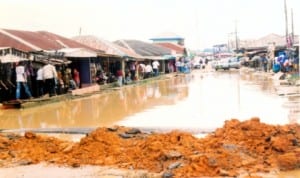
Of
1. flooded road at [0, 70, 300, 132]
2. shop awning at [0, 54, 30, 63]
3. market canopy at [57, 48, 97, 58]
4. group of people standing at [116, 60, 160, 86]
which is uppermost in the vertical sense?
market canopy at [57, 48, 97, 58]

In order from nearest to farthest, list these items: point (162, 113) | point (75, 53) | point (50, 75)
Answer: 1. point (162, 113)
2. point (50, 75)
3. point (75, 53)

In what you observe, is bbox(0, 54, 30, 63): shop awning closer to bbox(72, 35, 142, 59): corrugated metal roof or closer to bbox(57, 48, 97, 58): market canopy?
bbox(57, 48, 97, 58): market canopy

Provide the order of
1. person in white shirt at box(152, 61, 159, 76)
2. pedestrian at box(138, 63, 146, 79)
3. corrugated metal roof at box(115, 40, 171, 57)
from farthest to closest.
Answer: corrugated metal roof at box(115, 40, 171, 57), person in white shirt at box(152, 61, 159, 76), pedestrian at box(138, 63, 146, 79)

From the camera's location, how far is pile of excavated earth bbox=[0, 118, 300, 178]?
7871mm

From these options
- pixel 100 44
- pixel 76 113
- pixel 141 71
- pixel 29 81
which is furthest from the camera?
pixel 141 71

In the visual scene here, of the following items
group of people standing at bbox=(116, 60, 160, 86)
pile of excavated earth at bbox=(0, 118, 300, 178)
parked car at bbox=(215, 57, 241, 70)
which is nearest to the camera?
pile of excavated earth at bbox=(0, 118, 300, 178)

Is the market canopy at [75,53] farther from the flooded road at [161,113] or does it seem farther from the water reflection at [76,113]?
the flooded road at [161,113]

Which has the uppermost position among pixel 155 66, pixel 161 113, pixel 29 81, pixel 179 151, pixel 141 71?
pixel 155 66

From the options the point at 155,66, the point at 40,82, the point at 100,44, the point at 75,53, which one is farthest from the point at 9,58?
the point at 155,66

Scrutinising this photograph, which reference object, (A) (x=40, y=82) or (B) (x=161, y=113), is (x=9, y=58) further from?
(B) (x=161, y=113)

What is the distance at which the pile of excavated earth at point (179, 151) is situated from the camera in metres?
7.87

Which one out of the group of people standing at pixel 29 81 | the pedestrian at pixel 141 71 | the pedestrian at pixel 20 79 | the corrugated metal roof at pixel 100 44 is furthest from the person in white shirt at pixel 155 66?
the pedestrian at pixel 20 79

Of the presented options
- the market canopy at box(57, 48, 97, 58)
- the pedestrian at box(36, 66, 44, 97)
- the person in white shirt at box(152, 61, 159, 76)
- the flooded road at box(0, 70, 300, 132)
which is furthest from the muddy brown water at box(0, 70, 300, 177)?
the person in white shirt at box(152, 61, 159, 76)

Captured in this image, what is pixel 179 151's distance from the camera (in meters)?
8.48
